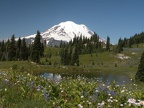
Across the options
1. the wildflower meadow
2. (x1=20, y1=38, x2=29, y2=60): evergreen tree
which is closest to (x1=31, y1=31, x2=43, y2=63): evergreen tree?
(x1=20, y1=38, x2=29, y2=60): evergreen tree

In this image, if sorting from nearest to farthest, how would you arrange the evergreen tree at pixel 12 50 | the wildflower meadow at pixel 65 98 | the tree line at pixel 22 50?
the wildflower meadow at pixel 65 98 < the tree line at pixel 22 50 < the evergreen tree at pixel 12 50

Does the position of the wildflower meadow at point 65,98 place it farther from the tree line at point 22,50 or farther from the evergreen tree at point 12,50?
the evergreen tree at point 12,50

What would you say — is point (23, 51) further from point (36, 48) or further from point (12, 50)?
point (36, 48)

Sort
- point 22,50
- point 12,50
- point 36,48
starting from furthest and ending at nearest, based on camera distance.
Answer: point 22,50, point 12,50, point 36,48

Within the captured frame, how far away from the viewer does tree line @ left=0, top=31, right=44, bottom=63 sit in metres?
118

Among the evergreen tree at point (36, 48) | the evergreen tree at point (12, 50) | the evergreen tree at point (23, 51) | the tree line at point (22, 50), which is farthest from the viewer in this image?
the evergreen tree at point (23, 51)

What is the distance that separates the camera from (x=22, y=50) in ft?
462

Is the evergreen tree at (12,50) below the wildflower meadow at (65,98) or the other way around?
the other way around

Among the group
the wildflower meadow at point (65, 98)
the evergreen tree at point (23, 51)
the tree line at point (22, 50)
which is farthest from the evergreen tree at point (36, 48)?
the wildflower meadow at point (65, 98)

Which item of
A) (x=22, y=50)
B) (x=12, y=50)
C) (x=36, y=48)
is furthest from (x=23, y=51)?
(x=36, y=48)

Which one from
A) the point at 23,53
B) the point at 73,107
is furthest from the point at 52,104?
the point at 23,53

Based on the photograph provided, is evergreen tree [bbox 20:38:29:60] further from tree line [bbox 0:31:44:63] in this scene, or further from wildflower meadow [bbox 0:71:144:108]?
wildflower meadow [bbox 0:71:144:108]

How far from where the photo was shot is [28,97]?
10508 mm

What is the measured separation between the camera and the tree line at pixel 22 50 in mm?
117750
